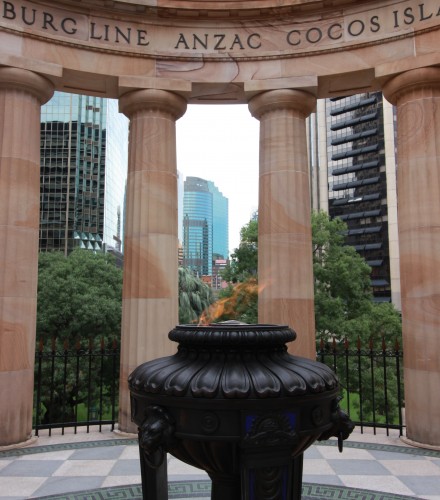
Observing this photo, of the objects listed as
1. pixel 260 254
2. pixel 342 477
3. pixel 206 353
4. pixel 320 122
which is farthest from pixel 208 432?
pixel 320 122

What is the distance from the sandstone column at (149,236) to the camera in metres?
13.7

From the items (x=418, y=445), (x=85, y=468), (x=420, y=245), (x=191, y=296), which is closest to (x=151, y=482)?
(x=85, y=468)

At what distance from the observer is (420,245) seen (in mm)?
12820

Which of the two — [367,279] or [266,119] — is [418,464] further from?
[367,279]

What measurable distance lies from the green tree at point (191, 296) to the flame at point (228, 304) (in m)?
1.88

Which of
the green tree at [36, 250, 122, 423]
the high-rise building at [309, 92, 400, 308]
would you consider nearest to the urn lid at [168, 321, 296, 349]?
the green tree at [36, 250, 122, 423]

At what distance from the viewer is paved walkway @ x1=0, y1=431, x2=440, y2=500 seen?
9078mm

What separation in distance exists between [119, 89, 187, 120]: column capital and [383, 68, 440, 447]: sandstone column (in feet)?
20.9

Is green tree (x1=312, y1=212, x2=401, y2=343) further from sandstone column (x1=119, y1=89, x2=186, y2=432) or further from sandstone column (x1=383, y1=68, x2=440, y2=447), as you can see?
sandstone column (x1=119, y1=89, x2=186, y2=432)

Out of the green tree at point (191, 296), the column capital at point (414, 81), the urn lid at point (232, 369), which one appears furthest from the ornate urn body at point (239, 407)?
the green tree at point (191, 296)

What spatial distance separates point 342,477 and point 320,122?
386ft

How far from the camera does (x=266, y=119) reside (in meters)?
14.7

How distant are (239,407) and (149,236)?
9.49m

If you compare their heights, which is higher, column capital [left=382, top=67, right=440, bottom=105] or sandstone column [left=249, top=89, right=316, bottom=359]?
column capital [left=382, top=67, right=440, bottom=105]
